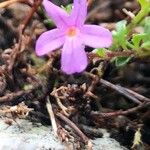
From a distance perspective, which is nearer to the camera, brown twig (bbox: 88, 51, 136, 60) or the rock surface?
the rock surface

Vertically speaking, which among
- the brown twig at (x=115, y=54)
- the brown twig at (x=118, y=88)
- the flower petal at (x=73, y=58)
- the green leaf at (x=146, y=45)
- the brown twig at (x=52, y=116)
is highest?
the green leaf at (x=146, y=45)

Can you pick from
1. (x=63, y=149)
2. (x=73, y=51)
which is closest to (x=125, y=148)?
(x=63, y=149)

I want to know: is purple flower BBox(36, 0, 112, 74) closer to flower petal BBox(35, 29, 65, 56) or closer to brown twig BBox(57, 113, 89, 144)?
flower petal BBox(35, 29, 65, 56)

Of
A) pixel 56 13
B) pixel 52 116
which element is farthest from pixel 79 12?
pixel 52 116

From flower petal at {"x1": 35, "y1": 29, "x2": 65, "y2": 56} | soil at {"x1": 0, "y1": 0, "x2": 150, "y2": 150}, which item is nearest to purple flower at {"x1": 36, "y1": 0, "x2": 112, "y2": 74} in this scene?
flower petal at {"x1": 35, "y1": 29, "x2": 65, "y2": 56}

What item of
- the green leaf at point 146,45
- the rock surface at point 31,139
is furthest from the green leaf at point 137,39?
the rock surface at point 31,139

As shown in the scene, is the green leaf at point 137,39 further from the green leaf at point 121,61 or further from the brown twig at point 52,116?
the brown twig at point 52,116

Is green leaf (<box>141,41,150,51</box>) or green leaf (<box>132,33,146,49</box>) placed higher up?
green leaf (<box>132,33,146,49</box>)
